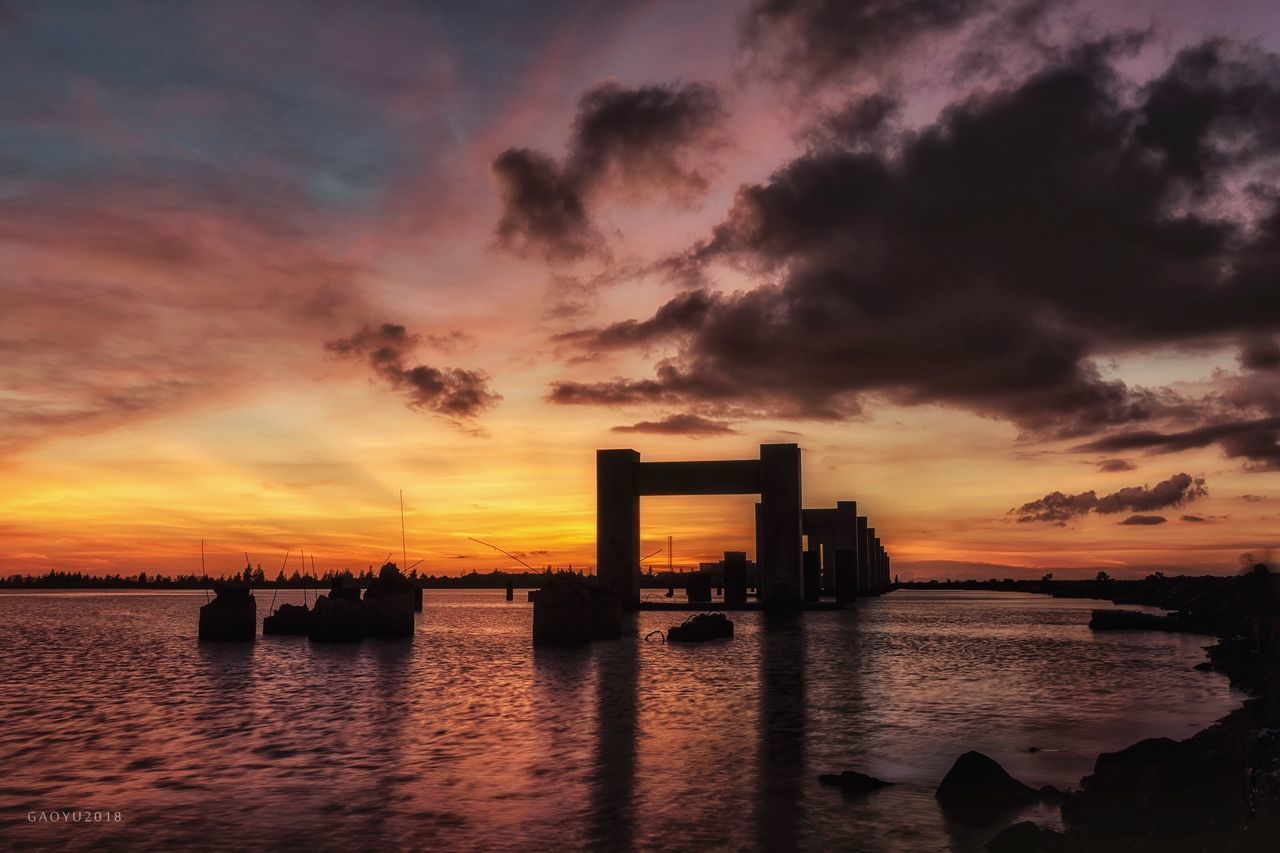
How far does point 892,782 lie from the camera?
1159 centimetres

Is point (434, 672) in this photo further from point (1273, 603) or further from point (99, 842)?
point (1273, 603)

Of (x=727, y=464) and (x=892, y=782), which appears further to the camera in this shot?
(x=727, y=464)

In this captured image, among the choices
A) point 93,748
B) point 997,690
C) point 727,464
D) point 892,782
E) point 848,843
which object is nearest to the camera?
point 848,843

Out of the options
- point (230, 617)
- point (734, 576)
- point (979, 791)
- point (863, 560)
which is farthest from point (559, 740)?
point (863, 560)

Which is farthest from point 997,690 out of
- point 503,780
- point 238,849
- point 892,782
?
point 238,849

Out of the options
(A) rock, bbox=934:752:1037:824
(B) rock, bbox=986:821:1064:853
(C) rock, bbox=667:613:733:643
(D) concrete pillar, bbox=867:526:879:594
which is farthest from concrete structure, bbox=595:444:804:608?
(D) concrete pillar, bbox=867:526:879:594

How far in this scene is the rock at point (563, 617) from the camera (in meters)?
36.3

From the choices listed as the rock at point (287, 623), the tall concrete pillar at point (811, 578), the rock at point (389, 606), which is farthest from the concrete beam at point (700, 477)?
the rock at point (287, 623)

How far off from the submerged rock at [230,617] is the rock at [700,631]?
17.6 m

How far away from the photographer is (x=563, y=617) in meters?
36.4

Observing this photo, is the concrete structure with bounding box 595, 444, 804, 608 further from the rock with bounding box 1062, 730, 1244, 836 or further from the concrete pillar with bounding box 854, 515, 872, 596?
the concrete pillar with bounding box 854, 515, 872, 596

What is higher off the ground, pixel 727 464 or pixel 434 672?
pixel 727 464

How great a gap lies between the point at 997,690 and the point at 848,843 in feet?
45.6

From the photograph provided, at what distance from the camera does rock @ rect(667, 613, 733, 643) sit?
39.0 m
